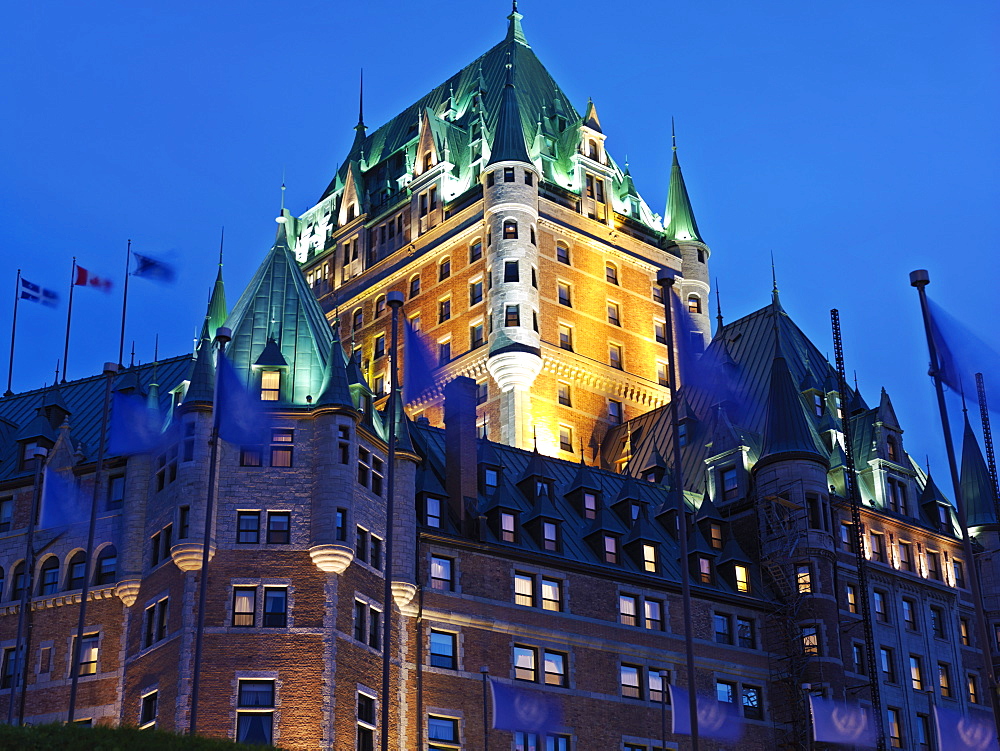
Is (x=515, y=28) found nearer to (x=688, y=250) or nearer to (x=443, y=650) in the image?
(x=688, y=250)

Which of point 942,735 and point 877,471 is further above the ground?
point 877,471

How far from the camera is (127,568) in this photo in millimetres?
63531

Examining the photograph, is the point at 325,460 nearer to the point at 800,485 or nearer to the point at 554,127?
the point at 800,485

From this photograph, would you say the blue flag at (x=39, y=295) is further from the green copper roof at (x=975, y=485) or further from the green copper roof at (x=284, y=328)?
the green copper roof at (x=975, y=485)

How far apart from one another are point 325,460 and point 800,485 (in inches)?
1057

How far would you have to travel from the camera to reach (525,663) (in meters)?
67.1

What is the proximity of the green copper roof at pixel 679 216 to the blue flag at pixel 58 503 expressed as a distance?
2335 inches

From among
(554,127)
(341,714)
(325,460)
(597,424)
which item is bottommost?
(341,714)

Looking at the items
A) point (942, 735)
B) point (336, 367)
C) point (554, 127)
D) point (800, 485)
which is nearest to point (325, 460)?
point (336, 367)

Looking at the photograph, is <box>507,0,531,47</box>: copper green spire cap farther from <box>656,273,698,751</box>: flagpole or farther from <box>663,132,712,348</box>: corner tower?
<box>656,273,698,751</box>: flagpole

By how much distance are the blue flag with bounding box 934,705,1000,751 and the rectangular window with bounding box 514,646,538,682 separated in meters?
22.3

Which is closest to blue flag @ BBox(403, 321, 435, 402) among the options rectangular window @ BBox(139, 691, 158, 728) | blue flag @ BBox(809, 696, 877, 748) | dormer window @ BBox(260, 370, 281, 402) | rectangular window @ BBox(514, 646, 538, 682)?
dormer window @ BBox(260, 370, 281, 402)

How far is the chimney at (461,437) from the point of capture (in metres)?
71.0

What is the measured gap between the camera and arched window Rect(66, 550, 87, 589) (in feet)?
215
